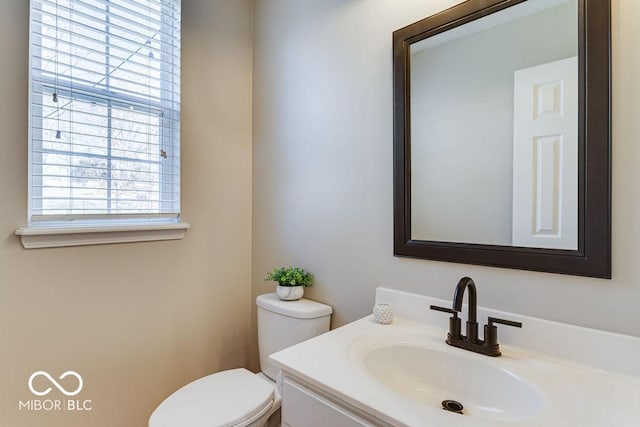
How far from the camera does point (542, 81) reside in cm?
97

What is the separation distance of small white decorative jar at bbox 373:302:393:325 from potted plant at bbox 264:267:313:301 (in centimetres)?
44

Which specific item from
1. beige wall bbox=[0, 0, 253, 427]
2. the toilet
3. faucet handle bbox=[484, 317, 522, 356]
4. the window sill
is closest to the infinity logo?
beige wall bbox=[0, 0, 253, 427]

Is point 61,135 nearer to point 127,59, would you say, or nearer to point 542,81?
point 127,59

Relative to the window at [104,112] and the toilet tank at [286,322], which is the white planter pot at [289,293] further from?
the window at [104,112]

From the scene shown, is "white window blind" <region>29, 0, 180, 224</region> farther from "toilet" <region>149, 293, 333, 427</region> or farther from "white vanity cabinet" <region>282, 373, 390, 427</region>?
"white vanity cabinet" <region>282, 373, 390, 427</region>

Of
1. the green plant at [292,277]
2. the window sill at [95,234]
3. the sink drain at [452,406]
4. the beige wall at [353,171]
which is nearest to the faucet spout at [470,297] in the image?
the beige wall at [353,171]

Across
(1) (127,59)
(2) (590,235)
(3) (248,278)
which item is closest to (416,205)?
(2) (590,235)

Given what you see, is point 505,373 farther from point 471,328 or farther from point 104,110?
point 104,110

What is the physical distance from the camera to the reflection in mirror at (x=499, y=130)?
0.92m

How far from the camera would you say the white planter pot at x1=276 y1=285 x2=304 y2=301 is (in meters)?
1.51

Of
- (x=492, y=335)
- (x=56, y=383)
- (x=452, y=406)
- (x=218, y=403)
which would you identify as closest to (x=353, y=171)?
(x=492, y=335)

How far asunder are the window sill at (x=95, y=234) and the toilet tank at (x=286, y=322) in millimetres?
548

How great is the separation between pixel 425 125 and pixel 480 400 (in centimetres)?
89

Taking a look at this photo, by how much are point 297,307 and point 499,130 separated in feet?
3.40
